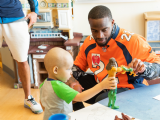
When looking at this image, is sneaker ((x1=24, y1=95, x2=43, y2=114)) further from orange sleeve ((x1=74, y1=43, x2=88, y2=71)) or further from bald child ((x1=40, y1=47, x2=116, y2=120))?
bald child ((x1=40, y1=47, x2=116, y2=120))

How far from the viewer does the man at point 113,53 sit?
1114 mm

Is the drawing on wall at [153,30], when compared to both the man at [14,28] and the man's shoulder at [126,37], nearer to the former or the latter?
the man's shoulder at [126,37]

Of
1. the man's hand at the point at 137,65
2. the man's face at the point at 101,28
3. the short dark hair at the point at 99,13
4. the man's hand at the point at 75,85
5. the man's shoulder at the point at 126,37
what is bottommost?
the man's hand at the point at 75,85

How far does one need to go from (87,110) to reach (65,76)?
0.63 ft

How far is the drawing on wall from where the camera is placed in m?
2.58

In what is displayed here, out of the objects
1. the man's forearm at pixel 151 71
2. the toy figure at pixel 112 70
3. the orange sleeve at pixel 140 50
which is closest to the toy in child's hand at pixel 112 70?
the toy figure at pixel 112 70

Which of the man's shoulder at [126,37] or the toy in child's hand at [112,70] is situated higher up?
the man's shoulder at [126,37]

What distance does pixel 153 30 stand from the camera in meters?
2.59

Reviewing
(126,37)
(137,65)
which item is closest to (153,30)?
(126,37)

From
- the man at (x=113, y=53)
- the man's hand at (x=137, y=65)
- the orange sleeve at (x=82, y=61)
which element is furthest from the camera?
the orange sleeve at (x=82, y=61)

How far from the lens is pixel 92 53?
1.34m

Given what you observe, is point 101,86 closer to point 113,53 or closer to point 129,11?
point 113,53

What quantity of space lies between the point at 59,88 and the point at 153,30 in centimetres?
210

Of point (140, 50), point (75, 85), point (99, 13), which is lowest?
point (75, 85)
